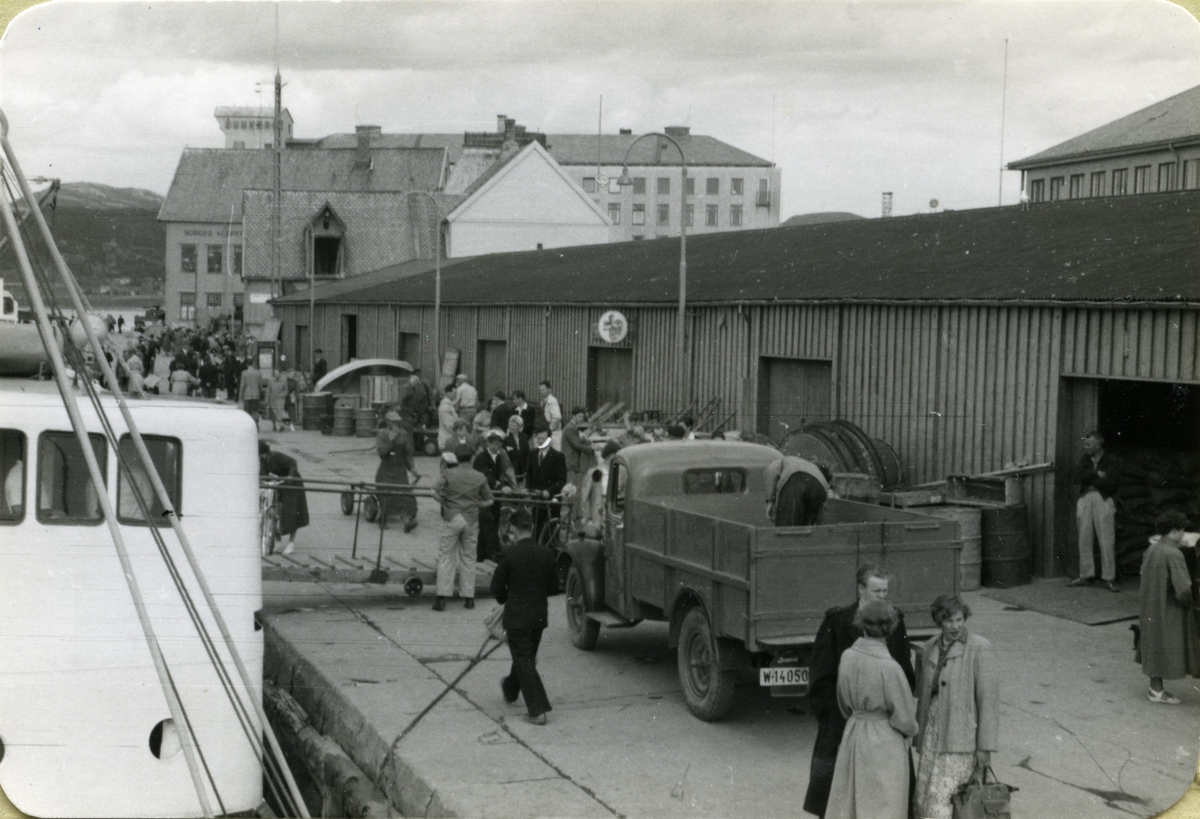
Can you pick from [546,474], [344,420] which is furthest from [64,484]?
[344,420]

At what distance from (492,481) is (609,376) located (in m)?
9.76

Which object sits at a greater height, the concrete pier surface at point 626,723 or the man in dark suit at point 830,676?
the man in dark suit at point 830,676

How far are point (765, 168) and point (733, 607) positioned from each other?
256ft

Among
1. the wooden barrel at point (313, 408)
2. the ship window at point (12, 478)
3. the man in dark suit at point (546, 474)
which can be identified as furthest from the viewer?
the wooden barrel at point (313, 408)

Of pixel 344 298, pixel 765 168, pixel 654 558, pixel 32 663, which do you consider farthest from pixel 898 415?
pixel 765 168

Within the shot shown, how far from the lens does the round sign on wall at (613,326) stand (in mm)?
23688

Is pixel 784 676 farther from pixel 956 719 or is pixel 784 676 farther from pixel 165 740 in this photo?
pixel 165 740

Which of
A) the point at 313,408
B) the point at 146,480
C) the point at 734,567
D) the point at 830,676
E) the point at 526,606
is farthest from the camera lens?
the point at 313,408

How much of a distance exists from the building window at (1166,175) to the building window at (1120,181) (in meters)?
1.38

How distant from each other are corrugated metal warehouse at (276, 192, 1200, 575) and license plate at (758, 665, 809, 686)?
18.4 feet

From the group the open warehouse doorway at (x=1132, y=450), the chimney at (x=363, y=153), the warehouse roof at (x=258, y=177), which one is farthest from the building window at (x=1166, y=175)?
the chimney at (x=363, y=153)

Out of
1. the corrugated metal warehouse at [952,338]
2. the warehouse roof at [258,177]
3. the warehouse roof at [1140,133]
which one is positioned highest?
the warehouse roof at [258,177]

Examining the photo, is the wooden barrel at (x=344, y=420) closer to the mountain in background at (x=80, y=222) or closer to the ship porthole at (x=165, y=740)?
the mountain in background at (x=80, y=222)

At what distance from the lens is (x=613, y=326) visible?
78.0ft
